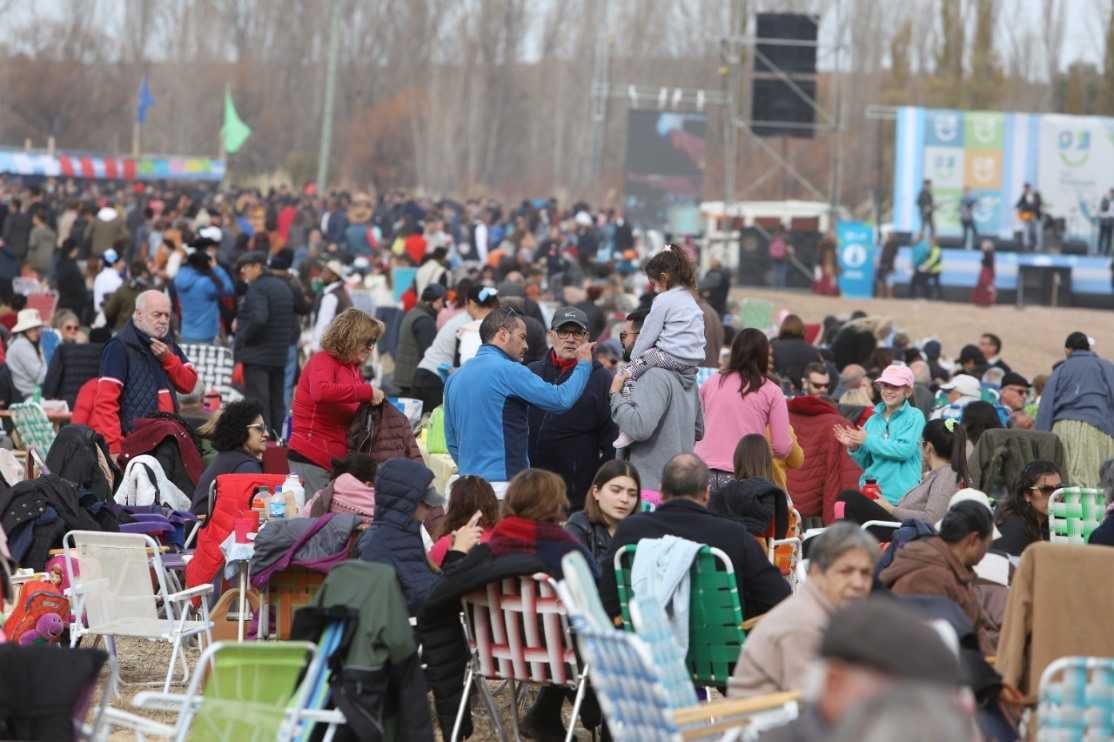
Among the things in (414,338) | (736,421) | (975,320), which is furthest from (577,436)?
(975,320)

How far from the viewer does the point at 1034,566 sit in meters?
5.98

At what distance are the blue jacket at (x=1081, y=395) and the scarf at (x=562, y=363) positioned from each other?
4005mm

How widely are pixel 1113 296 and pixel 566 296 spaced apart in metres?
19.4

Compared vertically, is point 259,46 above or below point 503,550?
above

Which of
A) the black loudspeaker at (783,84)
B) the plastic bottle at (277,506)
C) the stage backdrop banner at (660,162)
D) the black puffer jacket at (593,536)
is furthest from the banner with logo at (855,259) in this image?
the black puffer jacket at (593,536)

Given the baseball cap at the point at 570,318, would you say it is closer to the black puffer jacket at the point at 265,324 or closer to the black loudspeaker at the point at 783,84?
the black puffer jacket at the point at 265,324

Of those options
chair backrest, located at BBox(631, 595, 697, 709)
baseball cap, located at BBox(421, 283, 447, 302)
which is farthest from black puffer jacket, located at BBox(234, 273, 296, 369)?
chair backrest, located at BBox(631, 595, 697, 709)

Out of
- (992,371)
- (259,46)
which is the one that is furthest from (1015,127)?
(259,46)

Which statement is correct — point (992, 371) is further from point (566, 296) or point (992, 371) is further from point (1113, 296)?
point (1113, 296)

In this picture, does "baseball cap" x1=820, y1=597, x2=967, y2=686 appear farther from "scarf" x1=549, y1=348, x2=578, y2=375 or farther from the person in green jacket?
the person in green jacket

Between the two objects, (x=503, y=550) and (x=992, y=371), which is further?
(x=992, y=371)

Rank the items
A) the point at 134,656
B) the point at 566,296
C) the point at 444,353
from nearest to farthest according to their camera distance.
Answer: the point at 134,656 → the point at 444,353 → the point at 566,296

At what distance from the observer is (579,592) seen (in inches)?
219

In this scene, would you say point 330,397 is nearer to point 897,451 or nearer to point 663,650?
point 897,451
